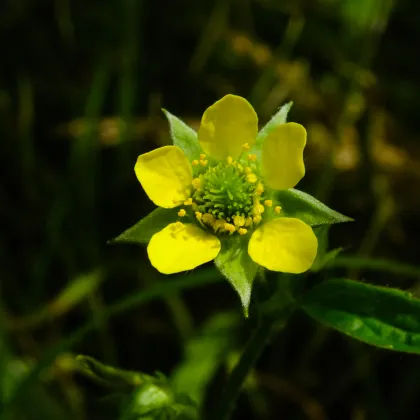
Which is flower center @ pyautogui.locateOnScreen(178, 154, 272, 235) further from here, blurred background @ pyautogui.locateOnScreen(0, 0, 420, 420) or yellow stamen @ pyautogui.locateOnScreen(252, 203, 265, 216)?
blurred background @ pyautogui.locateOnScreen(0, 0, 420, 420)

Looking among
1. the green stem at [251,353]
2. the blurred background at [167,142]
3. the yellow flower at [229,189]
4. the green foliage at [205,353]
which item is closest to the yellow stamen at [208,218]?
the yellow flower at [229,189]

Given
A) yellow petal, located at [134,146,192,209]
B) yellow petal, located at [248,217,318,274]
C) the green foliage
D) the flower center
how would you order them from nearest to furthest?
1. yellow petal, located at [248,217,318,274]
2. yellow petal, located at [134,146,192,209]
3. the flower center
4. the green foliage

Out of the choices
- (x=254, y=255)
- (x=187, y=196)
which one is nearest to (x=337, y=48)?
(x=187, y=196)

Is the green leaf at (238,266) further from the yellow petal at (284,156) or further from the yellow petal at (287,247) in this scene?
the yellow petal at (284,156)

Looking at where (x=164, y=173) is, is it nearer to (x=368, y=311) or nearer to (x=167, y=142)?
(x=368, y=311)

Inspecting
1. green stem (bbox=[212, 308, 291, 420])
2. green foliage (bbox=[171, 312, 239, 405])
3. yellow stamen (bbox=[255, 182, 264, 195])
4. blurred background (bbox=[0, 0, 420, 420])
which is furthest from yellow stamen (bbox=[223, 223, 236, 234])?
green foliage (bbox=[171, 312, 239, 405])

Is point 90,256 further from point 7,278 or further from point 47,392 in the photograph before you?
point 47,392

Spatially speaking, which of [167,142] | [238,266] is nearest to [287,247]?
[238,266]
